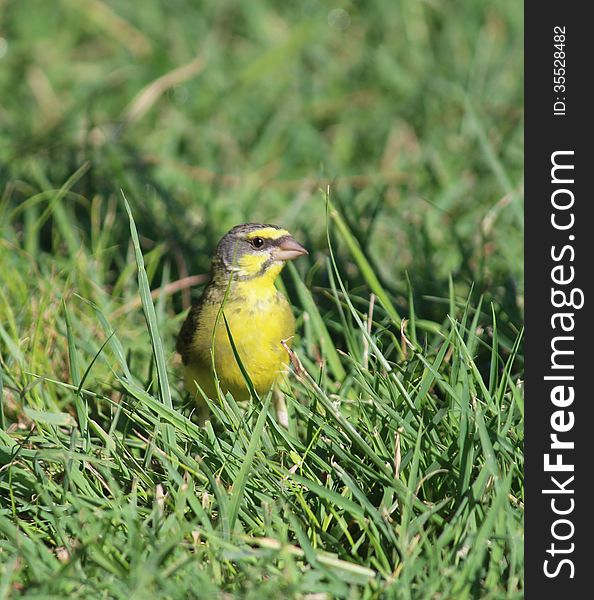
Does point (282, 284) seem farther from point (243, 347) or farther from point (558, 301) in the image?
point (558, 301)

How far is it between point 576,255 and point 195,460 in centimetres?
136

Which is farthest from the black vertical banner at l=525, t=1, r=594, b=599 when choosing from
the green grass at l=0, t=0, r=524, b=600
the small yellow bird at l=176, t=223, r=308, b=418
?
the small yellow bird at l=176, t=223, r=308, b=418

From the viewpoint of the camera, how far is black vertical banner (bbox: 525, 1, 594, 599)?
9.09 ft

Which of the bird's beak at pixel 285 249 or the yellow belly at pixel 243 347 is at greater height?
the bird's beak at pixel 285 249

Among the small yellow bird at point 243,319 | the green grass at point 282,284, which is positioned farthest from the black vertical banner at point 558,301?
the small yellow bird at point 243,319

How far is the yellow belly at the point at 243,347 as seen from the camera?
3564 mm

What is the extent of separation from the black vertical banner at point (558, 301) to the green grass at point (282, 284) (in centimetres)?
8

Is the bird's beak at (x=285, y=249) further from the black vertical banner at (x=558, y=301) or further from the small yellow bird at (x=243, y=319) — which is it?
the black vertical banner at (x=558, y=301)

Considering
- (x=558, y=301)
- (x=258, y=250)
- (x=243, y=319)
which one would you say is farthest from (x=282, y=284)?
(x=558, y=301)

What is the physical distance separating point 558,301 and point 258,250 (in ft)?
3.92

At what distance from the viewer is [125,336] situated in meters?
4.12

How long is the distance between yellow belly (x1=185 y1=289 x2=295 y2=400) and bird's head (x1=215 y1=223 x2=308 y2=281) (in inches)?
4.7

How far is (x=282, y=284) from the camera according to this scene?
4285 millimetres

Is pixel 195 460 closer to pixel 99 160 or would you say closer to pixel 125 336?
pixel 125 336
